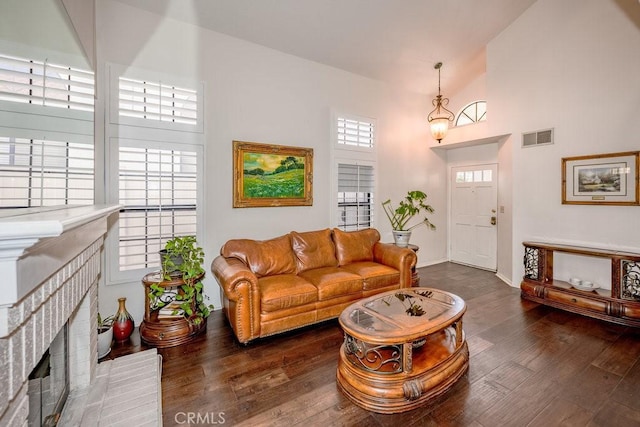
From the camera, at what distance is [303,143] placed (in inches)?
163

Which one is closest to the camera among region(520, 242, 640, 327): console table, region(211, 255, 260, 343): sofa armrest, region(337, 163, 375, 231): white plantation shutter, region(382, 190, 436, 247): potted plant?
region(211, 255, 260, 343): sofa armrest

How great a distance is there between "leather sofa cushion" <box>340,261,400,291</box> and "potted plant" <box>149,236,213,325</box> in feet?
5.74

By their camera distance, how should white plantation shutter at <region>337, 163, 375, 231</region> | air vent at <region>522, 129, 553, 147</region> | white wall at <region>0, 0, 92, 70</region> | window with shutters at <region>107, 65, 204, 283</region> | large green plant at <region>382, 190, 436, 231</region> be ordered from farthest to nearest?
large green plant at <region>382, 190, 436, 231</region> < white plantation shutter at <region>337, 163, 375, 231</region> < air vent at <region>522, 129, 553, 147</region> < window with shutters at <region>107, 65, 204, 283</region> < white wall at <region>0, 0, 92, 70</region>

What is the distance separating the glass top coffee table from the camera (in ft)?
6.22

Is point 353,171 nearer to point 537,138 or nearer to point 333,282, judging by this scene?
point 333,282

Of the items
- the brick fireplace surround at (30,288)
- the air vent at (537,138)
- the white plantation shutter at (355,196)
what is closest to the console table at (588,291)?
the air vent at (537,138)

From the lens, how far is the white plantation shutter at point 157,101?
117 inches

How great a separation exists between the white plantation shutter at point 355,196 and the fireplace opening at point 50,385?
3.47 meters

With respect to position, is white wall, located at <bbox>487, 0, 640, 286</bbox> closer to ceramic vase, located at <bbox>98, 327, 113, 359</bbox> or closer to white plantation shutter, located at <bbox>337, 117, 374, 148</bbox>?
white plantation shutter, located at <bbox>337, 117, 374, 148</bbox>

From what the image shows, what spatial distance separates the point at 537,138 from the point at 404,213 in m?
2.23

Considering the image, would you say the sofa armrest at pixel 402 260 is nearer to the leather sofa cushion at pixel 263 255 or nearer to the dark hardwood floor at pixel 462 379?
the dark hardwood floor at pixel 462 379

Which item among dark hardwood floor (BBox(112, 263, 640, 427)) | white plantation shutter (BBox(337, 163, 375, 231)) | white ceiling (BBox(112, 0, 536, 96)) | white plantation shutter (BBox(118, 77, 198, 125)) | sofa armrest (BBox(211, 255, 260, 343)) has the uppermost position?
white ceiling (BBox(112, 0, 536, 96))

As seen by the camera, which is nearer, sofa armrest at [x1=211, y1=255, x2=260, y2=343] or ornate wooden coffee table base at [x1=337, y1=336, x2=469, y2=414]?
ornate wooden coffee table base at [x1=337, y1=336, x2=469, y2=414]

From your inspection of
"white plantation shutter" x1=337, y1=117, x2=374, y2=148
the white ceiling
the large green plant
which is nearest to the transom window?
the large green plant
